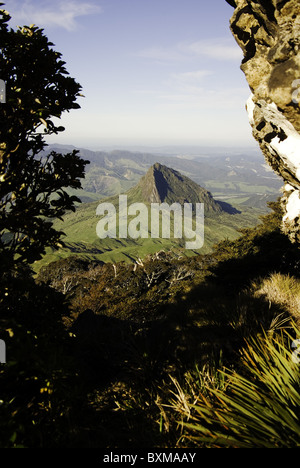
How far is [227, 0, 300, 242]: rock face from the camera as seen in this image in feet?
20.8

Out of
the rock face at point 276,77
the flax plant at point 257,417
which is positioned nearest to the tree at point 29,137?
the flax plant at point 257,417

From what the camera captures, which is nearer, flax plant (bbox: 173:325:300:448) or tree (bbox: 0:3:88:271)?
flax plant (bbox: 173:325:300:448)

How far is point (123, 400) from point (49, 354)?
2.35 meters

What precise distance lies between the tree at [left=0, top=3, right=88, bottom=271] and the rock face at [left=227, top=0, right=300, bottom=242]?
538 cm

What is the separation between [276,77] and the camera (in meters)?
6.59

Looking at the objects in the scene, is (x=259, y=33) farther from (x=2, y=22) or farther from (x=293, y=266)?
(x=293, y=266)

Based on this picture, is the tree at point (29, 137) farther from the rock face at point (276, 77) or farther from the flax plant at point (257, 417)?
the rock face at point (276, 77)

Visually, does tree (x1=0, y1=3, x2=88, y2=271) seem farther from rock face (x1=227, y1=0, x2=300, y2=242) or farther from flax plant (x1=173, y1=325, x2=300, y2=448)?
rock face (x1=227, y1=0, x2=300, y2=242)

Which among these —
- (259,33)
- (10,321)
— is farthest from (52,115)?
(259,33)

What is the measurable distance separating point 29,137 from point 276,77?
6.58 m

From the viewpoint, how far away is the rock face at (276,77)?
20.8 feet

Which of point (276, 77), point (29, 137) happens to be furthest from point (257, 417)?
point (276, 77)

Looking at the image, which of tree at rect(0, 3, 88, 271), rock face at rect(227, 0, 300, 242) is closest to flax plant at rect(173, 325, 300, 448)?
tree at rect(0, 3, 88, 271)
